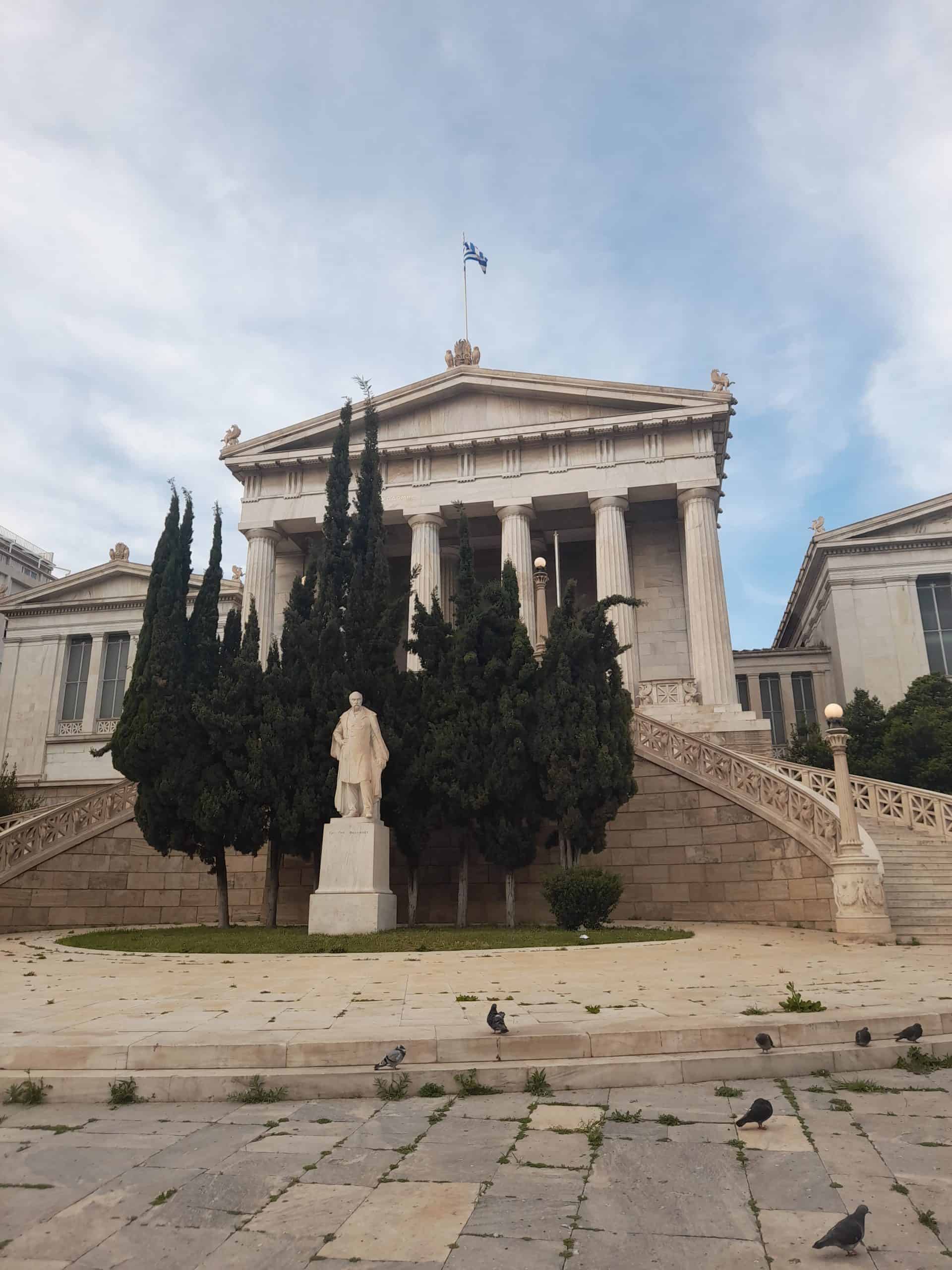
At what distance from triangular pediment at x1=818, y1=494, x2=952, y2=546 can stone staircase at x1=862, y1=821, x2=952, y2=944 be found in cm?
2354

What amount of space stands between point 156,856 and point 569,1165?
63.2 ft

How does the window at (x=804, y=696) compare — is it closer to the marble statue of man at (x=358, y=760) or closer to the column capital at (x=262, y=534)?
the column capital at (x=262, y=534)

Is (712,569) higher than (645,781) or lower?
higher

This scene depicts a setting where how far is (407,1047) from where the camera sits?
679cm

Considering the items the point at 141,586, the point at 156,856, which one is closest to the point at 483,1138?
the point at 156,856

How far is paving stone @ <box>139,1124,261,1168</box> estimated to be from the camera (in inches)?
201

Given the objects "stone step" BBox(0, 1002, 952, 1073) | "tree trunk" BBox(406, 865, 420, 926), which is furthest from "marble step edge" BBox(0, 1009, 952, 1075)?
"tree trunk" BBox(406, 865, 420, 926)

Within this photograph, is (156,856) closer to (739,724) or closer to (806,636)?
(739,724)

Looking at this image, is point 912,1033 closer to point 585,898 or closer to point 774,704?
point 585,898

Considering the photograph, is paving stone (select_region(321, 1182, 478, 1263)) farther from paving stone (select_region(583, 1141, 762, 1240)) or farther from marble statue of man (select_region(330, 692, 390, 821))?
marble statue of man (select_region(330, 692, 390, 821))

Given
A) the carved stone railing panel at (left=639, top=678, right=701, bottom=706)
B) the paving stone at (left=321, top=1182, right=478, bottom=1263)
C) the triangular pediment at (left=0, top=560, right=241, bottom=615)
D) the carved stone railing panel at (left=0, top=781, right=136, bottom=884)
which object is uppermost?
the triangular pediment at (left=0, top=560, right=241, bottom=615)

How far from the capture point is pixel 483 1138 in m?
5.46

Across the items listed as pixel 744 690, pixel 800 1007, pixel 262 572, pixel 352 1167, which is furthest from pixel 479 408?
pixel 352 1167

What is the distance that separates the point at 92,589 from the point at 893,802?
3656 cm
